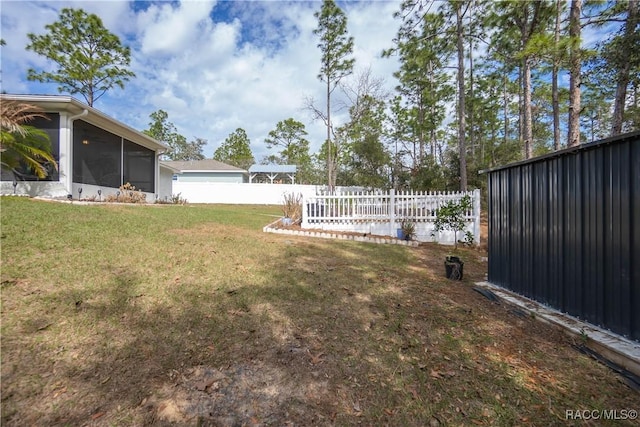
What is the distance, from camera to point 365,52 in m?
17.9

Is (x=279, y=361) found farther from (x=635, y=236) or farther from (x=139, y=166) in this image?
Result: (x=139, y=166)

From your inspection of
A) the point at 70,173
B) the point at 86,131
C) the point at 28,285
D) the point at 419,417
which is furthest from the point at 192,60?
the point at 419,417

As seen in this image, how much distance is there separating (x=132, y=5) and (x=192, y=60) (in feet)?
10.1

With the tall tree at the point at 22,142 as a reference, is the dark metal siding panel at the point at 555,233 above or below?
below

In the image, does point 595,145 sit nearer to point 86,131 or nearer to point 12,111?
point 12,111

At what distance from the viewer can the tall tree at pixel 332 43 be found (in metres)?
16.9

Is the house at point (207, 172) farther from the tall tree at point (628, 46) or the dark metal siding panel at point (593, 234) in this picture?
the dark metal siding panel at point (593, 234)

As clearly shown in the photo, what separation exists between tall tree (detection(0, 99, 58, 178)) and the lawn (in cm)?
391

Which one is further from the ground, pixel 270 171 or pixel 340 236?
pixel 270 171

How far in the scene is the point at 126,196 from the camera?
9359 mm

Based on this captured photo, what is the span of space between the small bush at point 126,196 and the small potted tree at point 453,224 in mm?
9653

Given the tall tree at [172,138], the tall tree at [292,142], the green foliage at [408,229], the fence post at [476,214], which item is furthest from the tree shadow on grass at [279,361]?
the tall tree at [172,138]

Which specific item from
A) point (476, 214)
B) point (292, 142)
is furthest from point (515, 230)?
point (292, 142)

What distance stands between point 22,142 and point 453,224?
11.1 m
